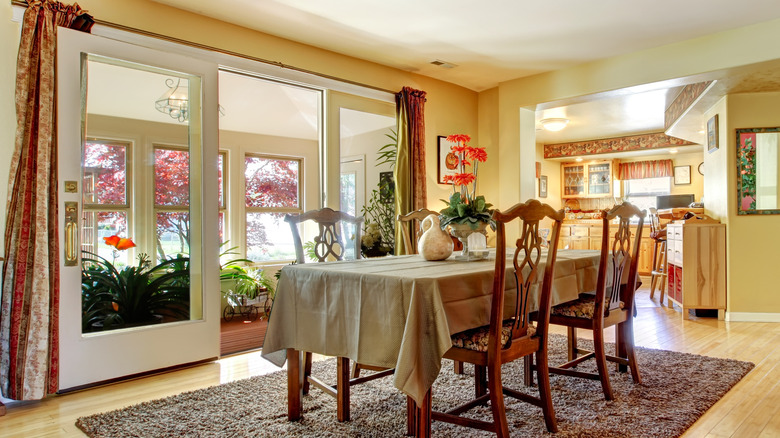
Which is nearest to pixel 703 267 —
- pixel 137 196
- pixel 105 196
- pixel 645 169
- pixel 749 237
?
pixel 749 237

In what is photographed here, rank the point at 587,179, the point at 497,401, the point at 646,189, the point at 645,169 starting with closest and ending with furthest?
the point at 497,401 → the point at 645,169 → the point at 646,189 → the point at 587,179

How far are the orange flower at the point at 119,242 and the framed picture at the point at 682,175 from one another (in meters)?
8.82

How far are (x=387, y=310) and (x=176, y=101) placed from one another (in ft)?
7.73

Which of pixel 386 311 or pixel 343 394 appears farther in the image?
pixel 343 394

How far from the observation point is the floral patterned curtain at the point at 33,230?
261 cm

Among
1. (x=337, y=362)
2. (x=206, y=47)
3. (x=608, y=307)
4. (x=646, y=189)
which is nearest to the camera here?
(x=337, y=362)

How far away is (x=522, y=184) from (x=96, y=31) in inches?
156

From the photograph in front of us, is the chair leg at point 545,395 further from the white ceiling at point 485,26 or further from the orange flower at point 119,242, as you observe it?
the orange flower at point 119,242

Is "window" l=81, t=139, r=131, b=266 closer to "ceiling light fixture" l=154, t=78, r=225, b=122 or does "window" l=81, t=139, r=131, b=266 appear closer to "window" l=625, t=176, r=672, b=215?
"ceiling light fixture" l=154, t=78, r=225, b=122

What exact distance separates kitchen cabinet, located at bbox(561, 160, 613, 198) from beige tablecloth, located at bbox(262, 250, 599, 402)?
298 inches

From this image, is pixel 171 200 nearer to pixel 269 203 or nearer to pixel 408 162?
pixel 408 162

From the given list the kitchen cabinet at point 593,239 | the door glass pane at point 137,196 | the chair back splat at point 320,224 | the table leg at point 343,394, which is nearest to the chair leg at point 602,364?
the table leg at point 343,394

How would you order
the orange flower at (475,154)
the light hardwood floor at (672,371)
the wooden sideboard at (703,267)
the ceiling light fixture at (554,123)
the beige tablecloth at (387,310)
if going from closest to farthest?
the beige tablecloth at (387,310)
the light hardwood floor at (672,371)
the orange flower at (475,154)
the wooden sideboard at (703,267)
the ceiling light fixture at (554,123)

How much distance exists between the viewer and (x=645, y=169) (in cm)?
915
